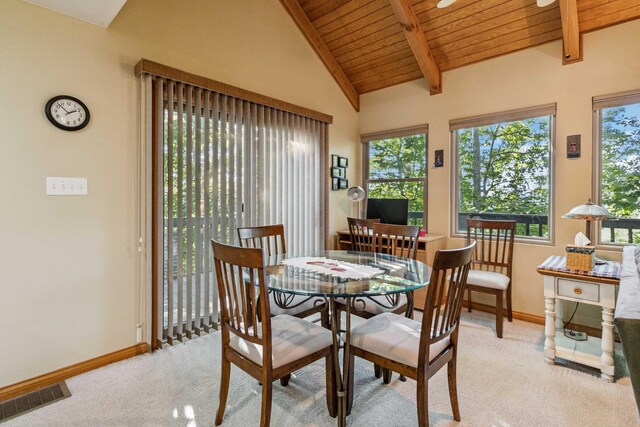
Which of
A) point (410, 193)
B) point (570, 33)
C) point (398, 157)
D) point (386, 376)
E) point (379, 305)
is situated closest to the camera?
point (386, 376)

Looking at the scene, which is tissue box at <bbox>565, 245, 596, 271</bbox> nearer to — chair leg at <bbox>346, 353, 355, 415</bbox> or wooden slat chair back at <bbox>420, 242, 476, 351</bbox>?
wooden slat chair back at <bbox>420, 242, 476, 351</bbox>

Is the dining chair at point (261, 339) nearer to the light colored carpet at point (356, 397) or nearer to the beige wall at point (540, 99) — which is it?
the light colored carpet at point (356, 397)

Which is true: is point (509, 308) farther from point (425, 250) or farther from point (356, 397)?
point (356, 397)

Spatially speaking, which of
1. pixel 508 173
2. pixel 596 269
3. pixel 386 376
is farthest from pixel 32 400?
pixel 508 173

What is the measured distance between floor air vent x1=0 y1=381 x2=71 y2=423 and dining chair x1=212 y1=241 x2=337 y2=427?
110 centimetres

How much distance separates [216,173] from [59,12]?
4.75 ft

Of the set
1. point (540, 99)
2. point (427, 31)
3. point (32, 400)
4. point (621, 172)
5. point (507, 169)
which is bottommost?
point (32, 400)

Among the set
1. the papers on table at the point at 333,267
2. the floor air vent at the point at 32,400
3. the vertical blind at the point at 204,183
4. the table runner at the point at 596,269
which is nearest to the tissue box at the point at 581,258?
the table runner at the point at 596,269

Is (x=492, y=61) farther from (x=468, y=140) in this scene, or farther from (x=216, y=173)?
(x=216, y=173)

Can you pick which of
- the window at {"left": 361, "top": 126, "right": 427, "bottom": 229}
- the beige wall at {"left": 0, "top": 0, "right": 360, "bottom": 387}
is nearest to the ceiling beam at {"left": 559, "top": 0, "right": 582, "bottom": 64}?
the window at {"left": 361, "top": 126, "right": 427, "bottom": 229}

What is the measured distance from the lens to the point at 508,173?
3445 millimetres

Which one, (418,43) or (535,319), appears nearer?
(535,319)

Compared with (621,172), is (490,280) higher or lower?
lower

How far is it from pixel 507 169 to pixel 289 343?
2.98 metres
